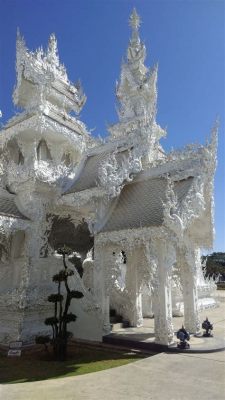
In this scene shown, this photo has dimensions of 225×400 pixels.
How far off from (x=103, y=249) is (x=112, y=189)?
1.83 metres

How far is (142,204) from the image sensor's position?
10.5m

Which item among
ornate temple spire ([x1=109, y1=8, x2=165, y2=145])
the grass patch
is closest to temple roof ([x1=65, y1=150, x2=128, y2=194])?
the grass patch

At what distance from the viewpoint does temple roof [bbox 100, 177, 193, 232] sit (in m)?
9.74

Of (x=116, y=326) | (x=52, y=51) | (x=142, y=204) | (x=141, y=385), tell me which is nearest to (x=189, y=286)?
(x=116, y=326)

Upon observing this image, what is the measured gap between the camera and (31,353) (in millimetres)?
9148

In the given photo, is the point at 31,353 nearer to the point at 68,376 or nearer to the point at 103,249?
the point at 68,376

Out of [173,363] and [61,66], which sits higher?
[61,66]

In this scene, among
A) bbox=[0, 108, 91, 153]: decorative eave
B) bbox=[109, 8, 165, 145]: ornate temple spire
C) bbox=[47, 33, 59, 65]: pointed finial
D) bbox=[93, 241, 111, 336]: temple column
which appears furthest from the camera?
bbox=[109, 8, 165, 145]: ornate temple spire

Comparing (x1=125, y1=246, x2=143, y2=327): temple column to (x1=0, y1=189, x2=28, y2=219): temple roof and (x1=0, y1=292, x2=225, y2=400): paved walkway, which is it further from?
(x1=0, y1=292, x2=225, y2=400): paved walkway

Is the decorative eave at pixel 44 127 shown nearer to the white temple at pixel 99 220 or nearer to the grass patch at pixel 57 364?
the white temple at pixel 99 220

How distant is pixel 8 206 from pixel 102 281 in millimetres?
4168

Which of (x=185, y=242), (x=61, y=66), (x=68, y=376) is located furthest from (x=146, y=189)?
(x=61, y=66)

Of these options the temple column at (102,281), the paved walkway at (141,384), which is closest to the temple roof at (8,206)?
the temple column at (102,281)

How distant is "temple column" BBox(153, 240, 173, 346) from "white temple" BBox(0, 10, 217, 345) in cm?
3
